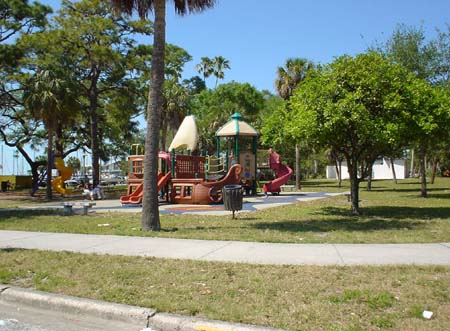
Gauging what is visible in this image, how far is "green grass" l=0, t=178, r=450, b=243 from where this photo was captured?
10.3 metres

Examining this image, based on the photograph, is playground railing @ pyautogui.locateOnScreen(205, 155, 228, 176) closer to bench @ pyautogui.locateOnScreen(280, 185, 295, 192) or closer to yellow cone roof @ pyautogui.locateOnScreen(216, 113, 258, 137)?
yellow cone roof @ pyautogui.locateOnScreen(216, 113, 258, 137)

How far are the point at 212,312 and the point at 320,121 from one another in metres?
9.20

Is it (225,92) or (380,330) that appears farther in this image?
(225,92)

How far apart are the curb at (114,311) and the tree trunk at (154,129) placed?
484 cm

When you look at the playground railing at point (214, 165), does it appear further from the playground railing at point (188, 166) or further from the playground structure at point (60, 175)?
the playground structure at point (60, 175)

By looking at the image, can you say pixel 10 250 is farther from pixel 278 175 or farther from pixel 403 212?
pixel 278 175

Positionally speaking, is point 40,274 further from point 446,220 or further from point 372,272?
point 446,220

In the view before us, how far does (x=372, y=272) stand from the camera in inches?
264

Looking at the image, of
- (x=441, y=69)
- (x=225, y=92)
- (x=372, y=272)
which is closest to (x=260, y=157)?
(x=225, y=92)

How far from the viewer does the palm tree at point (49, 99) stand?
1039 inches

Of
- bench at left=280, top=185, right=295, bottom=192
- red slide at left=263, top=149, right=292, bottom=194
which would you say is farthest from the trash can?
bench at left=280, top=185, right=295, bottom=192

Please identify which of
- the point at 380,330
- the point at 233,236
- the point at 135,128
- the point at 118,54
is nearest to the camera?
the point at 380,330

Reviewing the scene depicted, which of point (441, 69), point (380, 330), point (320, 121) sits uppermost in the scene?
point (441, 69)

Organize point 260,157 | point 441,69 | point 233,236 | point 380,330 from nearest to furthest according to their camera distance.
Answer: point 380,330 < point 233,236 < point 441,69 < point 260,157
